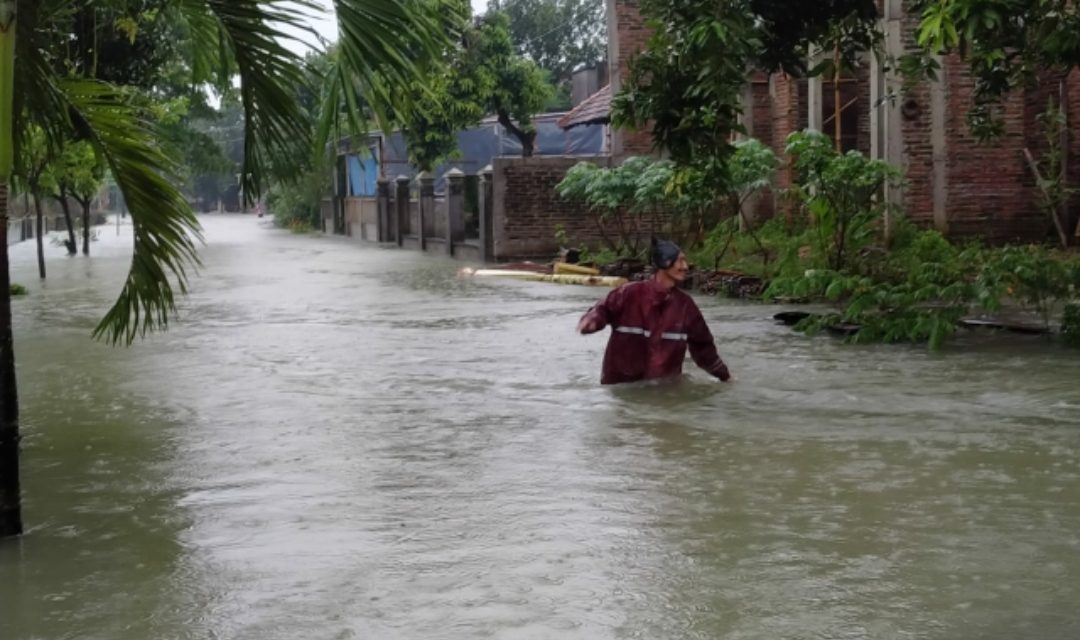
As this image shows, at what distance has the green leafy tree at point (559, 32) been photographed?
56.7 m

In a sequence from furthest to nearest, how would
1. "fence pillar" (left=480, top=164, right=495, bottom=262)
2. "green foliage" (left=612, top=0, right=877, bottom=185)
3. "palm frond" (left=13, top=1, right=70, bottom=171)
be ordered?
1. "fence pillar" (left=480, top=164, right=495, bottom=262)
2. "green foliage" (left=612, top=0, right=877, bottom=185)
3. "palm frond" (left=13, top=1, right=70, bottom=171)

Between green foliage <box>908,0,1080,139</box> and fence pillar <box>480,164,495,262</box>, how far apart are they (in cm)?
1425

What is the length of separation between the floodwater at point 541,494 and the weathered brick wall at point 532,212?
13262 millimetres

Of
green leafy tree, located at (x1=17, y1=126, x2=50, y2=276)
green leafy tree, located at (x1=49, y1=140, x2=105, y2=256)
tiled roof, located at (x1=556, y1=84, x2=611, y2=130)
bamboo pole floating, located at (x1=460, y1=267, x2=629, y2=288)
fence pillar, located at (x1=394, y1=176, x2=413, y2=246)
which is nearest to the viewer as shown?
green leafy tree, located at (x1=17, y1=126, x2=50, y2=276)

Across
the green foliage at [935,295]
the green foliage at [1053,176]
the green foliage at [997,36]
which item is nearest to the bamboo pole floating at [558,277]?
the green foliage at [935,295]

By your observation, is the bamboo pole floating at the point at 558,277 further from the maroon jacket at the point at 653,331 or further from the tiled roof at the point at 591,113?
the maroon jacket at the point at 653,331

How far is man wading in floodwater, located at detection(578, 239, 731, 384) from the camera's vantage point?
9953 mm

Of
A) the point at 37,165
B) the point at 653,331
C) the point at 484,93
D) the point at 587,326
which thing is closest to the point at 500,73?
the point at 484,93

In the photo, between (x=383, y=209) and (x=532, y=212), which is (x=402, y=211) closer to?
(x=383, y=209)

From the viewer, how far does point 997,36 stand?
11.1 metres

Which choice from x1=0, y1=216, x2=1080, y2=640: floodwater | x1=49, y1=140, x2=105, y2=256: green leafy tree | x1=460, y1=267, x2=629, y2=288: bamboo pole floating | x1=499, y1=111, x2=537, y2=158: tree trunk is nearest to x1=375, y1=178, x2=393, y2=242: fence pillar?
x1=499, y1=111, x2=537, y2=158: tree trunk

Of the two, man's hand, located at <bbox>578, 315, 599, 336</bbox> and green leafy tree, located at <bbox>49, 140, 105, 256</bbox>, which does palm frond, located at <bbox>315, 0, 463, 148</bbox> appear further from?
green leafy tree, located at <bbox>49, 140, 105, 256</bbox>

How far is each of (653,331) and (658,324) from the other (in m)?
0.08

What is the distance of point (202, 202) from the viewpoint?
111562mm
